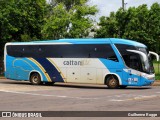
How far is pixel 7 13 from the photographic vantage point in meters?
40.7

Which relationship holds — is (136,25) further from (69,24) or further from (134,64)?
(134,64)

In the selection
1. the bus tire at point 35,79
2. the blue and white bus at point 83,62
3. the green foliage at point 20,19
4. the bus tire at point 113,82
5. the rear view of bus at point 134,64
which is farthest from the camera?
the green foliage at point 20,19

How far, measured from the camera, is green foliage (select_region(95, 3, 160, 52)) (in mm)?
39188

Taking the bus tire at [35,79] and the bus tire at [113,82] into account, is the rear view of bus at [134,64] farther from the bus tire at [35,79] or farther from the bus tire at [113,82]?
the bus tire at [35,79]

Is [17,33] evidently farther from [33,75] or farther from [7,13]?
[33,75]

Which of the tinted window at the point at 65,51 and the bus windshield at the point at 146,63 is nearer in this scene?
the bus windshield at the point at 146,63

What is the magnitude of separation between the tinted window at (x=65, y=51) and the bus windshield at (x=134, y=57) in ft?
2.29

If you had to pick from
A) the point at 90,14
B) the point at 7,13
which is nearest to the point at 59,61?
the point at 7,13

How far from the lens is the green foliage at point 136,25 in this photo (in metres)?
39.2

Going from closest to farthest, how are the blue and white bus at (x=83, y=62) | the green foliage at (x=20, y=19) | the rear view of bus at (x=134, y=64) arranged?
the rear view of bus at (x=134, y=64) → the blue and white bus at (x=83, y=62) → the green foliage at (x=20, y=19)

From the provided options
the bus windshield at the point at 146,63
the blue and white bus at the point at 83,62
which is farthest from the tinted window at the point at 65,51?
the bus windshield at the point at 146,63

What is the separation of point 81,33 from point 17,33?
6.79m

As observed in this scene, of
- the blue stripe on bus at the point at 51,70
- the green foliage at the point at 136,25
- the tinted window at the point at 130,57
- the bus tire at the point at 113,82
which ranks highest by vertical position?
the green foliage at the point at 136,25

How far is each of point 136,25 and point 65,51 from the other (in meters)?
13.1
